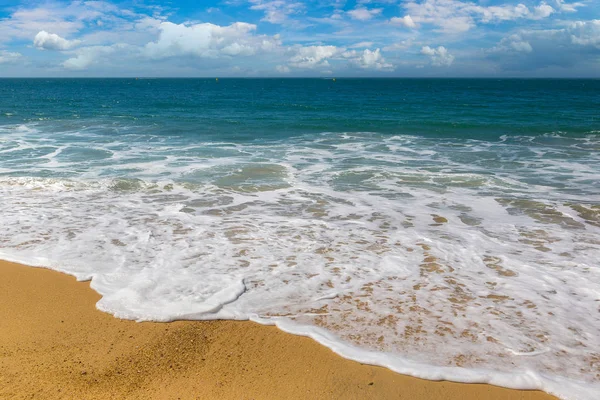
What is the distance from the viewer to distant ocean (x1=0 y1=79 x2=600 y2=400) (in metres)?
4.94

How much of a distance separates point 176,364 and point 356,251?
3756 millimetres

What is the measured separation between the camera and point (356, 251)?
7.48 metres

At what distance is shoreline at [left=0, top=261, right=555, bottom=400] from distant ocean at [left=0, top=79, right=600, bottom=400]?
0.62 feet

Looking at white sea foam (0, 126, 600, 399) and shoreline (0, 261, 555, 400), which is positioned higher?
white sea foam (0, 126, 600, 399)

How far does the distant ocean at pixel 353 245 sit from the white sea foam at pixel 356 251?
29 mm

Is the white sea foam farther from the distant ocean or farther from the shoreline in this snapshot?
the shoreline

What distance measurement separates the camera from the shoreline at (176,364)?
13.4ft

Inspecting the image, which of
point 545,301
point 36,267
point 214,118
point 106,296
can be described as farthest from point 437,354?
point 214,118

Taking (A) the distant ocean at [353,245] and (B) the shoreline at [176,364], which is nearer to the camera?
(B) the shoreline at [176,364]

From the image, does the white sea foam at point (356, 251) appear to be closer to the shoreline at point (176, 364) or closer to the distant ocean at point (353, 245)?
the distant ocean at point (353, 245)

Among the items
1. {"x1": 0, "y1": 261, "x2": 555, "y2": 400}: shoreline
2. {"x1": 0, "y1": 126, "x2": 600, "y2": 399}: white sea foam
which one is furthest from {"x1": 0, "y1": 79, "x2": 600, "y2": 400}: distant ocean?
{"x1": 0, "y1": 261, "x2": 555, "y2": 400}: shoreline

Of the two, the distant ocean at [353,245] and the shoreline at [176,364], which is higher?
the distant ocean at [353,245]

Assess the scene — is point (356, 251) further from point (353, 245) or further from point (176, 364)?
point (176, 364)

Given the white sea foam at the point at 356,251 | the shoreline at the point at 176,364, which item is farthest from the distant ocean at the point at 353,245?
the shoreline at the point at 176,364
